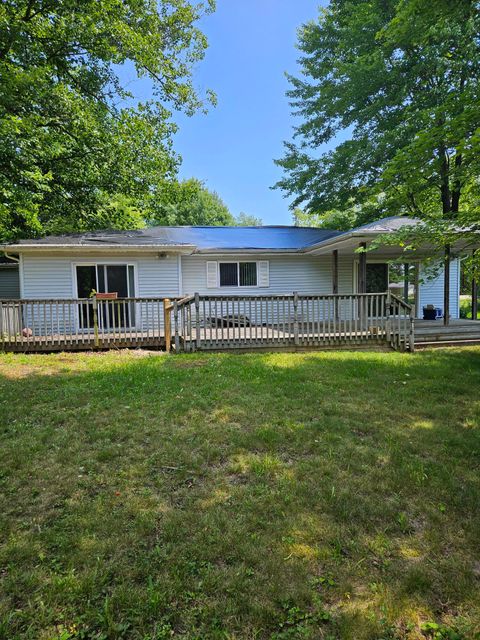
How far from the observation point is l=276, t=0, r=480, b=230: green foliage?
12.9 m

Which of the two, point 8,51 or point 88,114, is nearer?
point 8,51

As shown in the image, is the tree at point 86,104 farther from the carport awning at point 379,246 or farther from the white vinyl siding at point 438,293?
the white vinyl siding at point 438,293

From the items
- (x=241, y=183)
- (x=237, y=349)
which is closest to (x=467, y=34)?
(x=237, y=349)

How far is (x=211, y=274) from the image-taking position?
12.6m

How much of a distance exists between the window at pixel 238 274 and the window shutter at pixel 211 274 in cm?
21

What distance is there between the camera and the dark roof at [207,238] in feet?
36.2

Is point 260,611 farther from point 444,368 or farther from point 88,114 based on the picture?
point 88,114

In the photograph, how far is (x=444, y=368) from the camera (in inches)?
265

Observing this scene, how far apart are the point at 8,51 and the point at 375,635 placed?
47.9ft

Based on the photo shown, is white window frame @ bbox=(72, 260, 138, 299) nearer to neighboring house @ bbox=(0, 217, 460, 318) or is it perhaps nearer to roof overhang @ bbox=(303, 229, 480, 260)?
neighboring house @ bbox=(0, 217, 460, 318)

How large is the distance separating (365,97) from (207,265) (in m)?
11.1


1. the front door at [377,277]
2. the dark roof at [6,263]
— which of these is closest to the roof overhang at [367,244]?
the front door at [377,277]

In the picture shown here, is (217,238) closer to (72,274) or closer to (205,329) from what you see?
(72,274)

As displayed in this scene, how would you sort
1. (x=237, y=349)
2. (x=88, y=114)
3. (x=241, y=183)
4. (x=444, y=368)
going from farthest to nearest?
1. (x=241, y=183)
2. (x=88, y=114)
3. (x=237, y=349)
4. (x=444, y=368)
